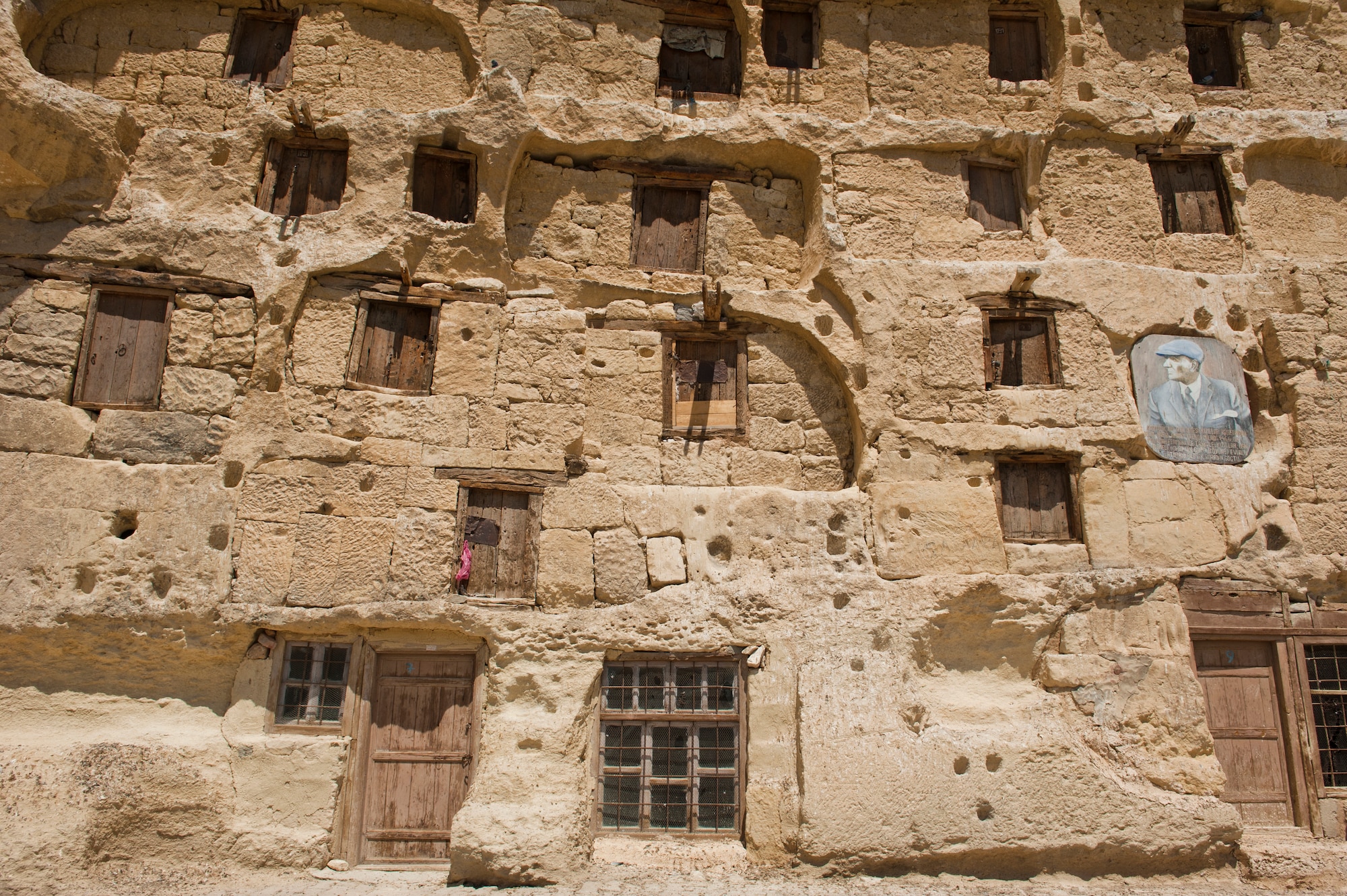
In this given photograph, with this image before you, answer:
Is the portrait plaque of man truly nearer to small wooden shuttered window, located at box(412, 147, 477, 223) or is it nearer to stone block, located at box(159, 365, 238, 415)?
small wooden shuttered window, located at box(412, 147, 477, 223)

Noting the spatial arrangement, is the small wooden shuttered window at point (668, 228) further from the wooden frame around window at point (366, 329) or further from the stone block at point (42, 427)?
the stone block at point (42, 427)

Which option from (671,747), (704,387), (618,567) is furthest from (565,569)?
(704,387)

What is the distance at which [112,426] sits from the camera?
870cm

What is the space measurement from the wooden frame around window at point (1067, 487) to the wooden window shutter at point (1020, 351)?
2.97ft

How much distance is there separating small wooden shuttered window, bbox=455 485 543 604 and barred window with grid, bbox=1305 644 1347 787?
Answer: 855 centimetres

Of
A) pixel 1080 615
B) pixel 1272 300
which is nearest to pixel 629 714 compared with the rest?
pixel 1080 615

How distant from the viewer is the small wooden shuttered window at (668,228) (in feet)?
34.3

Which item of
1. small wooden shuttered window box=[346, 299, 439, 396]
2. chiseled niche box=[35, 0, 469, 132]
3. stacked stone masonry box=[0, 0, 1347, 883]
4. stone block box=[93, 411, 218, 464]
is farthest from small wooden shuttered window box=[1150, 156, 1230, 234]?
stone block box=[93, 411, 218, 464]

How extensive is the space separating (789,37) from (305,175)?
21.2 feet

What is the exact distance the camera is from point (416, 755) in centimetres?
855

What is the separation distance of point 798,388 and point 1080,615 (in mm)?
3915

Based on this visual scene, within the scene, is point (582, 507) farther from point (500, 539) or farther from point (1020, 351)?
point (1020, 351)

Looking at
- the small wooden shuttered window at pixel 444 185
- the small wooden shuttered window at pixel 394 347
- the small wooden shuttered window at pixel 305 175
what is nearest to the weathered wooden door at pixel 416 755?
the small wooden shuttered window at pixel 394 347

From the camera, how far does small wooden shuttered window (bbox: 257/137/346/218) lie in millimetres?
9906
